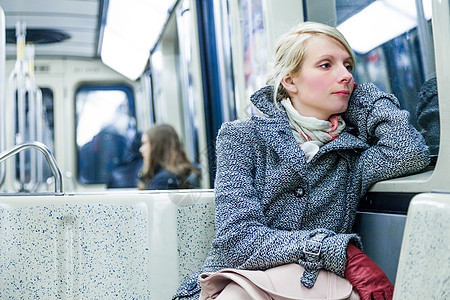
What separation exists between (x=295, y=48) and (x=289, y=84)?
0.35 ft

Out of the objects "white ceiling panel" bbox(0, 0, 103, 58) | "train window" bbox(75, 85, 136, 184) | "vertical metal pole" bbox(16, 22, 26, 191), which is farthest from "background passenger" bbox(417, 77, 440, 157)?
"train window" bbox(75, 85, 136, 184)

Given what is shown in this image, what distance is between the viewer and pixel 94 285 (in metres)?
1.69

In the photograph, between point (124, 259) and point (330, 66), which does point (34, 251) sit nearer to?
point (124, 259)

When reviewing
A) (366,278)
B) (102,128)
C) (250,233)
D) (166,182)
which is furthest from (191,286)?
(102,128)

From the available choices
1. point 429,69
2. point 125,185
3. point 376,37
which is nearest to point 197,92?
point 125,185

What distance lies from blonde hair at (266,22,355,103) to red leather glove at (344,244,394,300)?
561 mm

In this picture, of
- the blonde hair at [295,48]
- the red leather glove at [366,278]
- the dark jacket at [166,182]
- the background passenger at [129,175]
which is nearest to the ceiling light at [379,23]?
the blonde hair at [295,48]

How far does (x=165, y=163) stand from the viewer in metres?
4.38

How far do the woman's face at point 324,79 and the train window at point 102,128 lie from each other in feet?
21.0

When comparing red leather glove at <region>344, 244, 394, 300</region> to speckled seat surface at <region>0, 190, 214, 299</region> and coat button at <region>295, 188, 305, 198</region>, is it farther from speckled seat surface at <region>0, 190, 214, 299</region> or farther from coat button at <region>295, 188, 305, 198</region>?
speckled seat surface at <region>0, 190, 214, 299</region>

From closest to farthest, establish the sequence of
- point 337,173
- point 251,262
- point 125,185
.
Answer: point 251,262
point 337,173
point 125,185

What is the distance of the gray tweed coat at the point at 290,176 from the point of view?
142 cm

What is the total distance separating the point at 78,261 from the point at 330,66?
0.93 metres

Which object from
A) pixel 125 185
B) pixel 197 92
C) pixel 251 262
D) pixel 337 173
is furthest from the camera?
pixel 125 185
